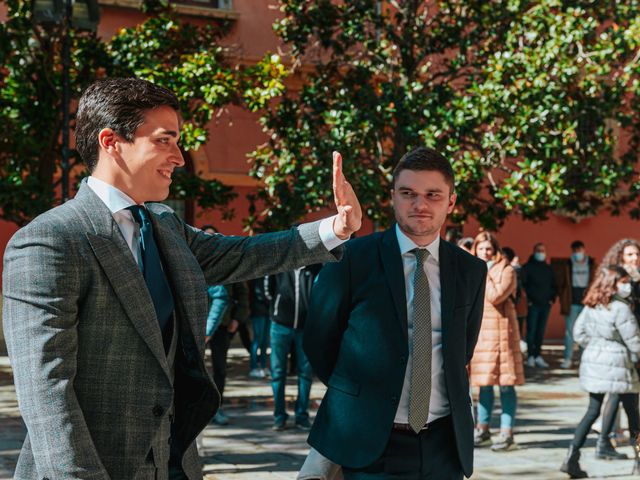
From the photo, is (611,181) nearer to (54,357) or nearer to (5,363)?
(5,363)

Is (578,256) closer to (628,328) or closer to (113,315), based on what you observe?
(628,328)

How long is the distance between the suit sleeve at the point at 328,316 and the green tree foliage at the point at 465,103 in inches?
383

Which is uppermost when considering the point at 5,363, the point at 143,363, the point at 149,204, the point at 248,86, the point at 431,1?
the point at 431,1

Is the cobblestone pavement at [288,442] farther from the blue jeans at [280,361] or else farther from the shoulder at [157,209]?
the shoulder at [157,209]

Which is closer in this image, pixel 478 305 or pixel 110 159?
pixel 110 159

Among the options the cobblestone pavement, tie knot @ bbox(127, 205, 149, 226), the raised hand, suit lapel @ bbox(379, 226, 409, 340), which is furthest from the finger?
the cobblestone pavement

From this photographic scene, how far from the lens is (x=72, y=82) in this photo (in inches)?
518

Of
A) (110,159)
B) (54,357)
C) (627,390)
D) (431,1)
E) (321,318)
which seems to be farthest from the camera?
(431,1)

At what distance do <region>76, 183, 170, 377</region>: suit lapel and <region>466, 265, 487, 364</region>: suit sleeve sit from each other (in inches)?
80.4

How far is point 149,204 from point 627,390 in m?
6.22

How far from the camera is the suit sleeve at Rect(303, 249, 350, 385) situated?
14.5 ft

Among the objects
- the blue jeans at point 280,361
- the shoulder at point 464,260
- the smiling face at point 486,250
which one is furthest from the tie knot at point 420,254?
the blue jeans at point 280,361

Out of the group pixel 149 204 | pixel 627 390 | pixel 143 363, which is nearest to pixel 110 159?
pixel 149 204

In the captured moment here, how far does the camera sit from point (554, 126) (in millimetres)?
14633
